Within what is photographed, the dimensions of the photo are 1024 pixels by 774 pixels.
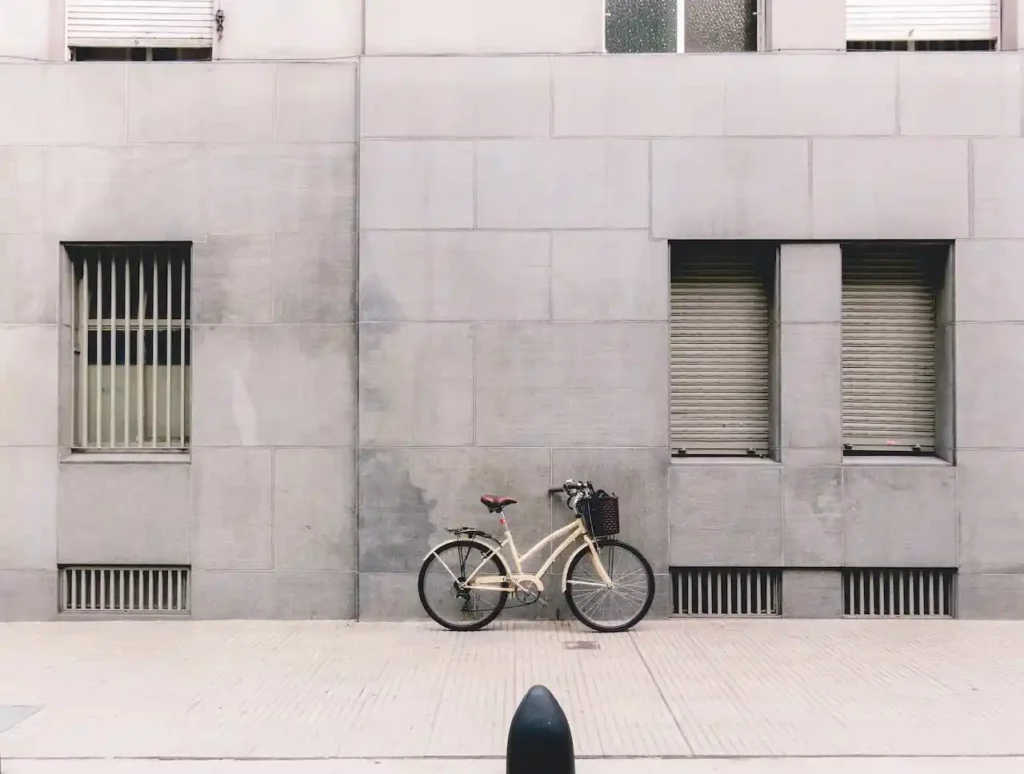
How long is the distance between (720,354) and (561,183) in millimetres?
2414

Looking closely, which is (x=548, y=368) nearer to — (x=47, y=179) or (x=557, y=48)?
(x=557, y=48)

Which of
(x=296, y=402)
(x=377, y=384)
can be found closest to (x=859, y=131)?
(x=377, y=384)

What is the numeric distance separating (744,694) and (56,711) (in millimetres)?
4889

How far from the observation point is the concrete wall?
8156 mm

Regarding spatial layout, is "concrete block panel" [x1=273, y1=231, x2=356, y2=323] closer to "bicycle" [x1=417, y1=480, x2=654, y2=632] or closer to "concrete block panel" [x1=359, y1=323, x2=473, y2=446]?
"concrete block panel" [x1=359, y1=323, x2=473, y2=446]

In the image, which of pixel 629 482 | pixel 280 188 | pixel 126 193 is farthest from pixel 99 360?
pixel 629 482

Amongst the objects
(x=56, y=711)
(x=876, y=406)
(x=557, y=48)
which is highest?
(x=557, y=48)

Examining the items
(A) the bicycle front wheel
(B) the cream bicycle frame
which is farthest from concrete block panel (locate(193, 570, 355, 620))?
(A) the bicycle front wheel

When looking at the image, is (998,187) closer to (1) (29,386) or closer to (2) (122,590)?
(2) (122,590)

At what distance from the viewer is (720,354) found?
8.43 metres

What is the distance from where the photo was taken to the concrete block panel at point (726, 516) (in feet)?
26.5

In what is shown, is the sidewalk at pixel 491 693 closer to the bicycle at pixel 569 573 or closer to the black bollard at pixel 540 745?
the bicycle at pixel 569 573

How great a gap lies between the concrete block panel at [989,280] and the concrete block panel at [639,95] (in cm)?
280

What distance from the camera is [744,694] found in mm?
5926
